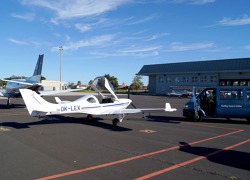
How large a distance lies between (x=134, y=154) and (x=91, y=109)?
237 inches

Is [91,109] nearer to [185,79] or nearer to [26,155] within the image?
[26,155]

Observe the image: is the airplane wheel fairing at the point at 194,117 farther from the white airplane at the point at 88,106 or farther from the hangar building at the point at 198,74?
the hangar building at the point at 198,74

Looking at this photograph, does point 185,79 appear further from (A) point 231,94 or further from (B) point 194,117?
(A) point 231,94

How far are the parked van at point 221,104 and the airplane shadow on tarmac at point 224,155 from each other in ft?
21.7

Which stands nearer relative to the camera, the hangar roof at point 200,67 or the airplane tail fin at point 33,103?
the airplane tail fin at point 33,103

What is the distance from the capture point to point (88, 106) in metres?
12.9

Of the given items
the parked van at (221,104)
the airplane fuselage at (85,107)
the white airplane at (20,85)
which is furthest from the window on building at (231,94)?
the white airplane at (20,85)

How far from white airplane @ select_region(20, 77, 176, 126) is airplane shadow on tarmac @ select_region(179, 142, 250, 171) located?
444cm

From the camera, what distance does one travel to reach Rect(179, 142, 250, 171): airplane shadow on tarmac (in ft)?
21.5

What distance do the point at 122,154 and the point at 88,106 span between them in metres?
5.91

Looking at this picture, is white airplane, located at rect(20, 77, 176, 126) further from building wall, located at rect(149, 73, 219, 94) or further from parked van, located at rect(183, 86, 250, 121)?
building wall, located at rect(149, 73, 219, 94)

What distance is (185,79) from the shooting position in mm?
62688

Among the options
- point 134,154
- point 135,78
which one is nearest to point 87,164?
point 134,154

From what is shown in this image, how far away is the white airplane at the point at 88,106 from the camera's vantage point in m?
11.3
